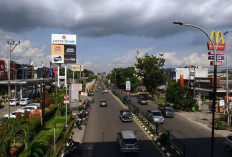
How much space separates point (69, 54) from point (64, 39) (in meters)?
5.33

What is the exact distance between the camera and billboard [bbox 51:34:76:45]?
211 ft

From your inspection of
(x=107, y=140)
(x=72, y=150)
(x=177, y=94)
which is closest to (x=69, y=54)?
(x=177, y=94)

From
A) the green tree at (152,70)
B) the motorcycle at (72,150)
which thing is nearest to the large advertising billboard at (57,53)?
the green tree at (152,70)

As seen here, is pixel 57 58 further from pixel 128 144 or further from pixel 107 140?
pixel 128 144

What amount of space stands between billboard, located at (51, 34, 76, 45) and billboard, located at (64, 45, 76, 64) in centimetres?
218

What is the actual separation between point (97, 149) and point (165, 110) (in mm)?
18199

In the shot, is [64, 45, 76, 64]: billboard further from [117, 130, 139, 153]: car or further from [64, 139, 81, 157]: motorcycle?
[117, 130, 139, 153]: car

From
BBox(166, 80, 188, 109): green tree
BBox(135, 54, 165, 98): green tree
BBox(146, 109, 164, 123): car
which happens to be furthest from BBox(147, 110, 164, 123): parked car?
BBox(135, 54, 165, 98): green tree

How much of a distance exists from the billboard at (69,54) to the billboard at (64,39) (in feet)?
7.17

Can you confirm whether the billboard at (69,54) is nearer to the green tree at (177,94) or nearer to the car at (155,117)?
the green tree at (177,94)

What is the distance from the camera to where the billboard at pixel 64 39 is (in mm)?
64250

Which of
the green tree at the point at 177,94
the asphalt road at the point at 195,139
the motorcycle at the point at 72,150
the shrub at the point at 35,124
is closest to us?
the motorcycle at the point at 72,150

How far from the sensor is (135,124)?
2822cm

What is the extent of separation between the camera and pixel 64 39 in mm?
64875
